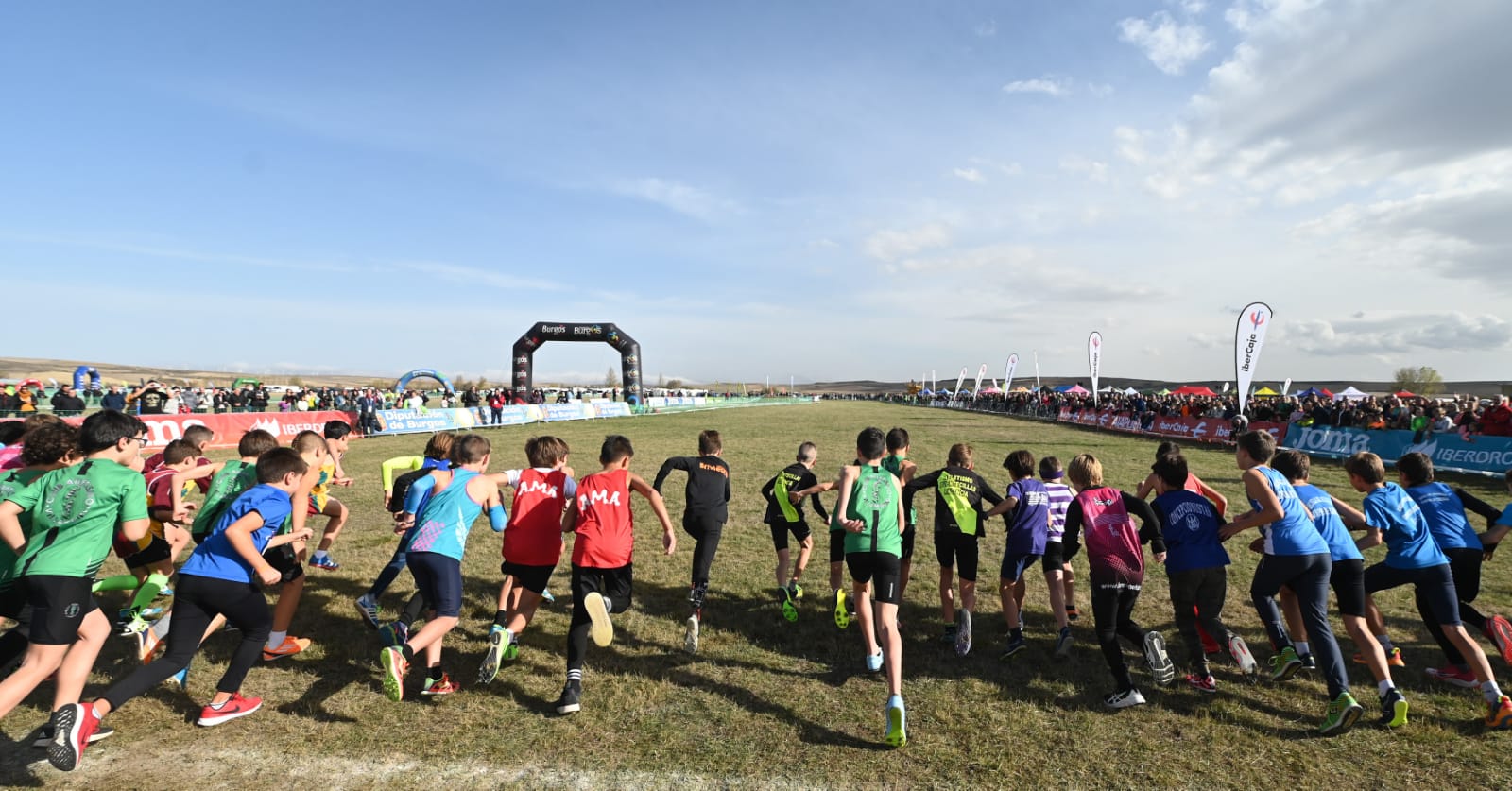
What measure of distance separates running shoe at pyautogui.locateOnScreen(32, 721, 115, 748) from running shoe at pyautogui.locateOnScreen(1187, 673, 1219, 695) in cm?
685

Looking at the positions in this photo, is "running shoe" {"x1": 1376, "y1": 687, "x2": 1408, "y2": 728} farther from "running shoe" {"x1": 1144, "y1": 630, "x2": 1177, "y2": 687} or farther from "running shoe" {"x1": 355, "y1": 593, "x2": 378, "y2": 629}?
"running shoe" {"x1": 355, "y1": 593, "x2": 378, "y2": 629}

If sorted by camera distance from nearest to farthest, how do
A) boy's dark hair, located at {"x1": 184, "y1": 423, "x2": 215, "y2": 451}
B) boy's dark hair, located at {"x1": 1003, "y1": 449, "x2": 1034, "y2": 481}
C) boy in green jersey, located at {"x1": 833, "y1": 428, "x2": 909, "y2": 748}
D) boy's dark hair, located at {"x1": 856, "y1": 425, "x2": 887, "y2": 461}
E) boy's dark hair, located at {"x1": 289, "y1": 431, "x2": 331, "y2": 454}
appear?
boy in green jersey, located at {"x1": 833, "y1": 428, "x2": 909, "y2": 748}, boy's dark hair, located at {"x1": 856, "y1": 425, "x2": 887, "y2": 461}, boy's dark hair, located at {"x1": 289, "y1": 431, "x2": 331, "y2": 454}, boy's dark hair, located at {"x1": 1003, "y1": 449, "x2": 1034, "y2": 481}, boy's dark hair, located at {"x1": 184, "y1": 423, "x2": 215, "y2": 451}

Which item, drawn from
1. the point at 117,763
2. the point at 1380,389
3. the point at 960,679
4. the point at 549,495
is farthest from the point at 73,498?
the point at 1380,389

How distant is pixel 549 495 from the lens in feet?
16.1

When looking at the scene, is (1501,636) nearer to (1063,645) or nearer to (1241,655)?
(1241,655)

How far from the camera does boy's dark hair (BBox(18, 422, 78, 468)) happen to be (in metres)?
3.81

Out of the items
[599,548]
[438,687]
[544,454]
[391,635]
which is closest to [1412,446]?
[599,548]

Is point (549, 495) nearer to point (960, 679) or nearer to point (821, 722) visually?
point (821, 722)

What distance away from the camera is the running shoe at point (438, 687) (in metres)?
4.55

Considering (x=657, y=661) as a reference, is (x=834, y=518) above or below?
above

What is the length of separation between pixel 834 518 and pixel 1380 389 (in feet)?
533

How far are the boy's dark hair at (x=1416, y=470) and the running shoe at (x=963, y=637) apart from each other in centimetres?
340

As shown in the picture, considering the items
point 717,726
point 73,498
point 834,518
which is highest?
point 73,498

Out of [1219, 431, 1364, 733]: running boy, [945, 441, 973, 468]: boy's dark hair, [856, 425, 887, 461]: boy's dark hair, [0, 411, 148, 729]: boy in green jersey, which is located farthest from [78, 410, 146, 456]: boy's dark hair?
[1219, 431, 1364, 733]: running boy
